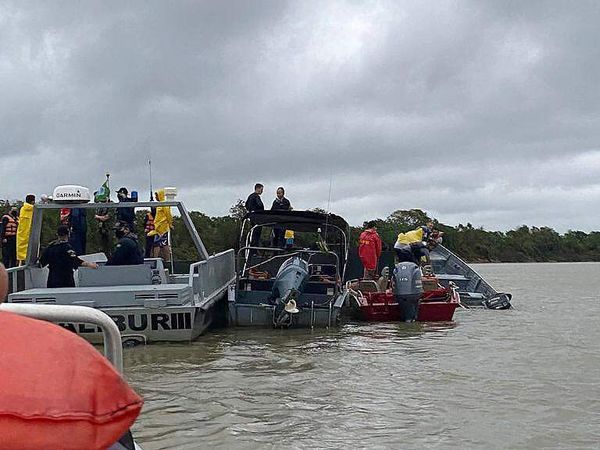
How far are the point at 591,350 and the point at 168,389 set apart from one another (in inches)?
246

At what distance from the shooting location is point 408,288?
13.6 m

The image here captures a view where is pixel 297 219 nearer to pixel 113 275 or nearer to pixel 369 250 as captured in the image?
pixel 369 250

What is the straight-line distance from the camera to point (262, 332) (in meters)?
12.3

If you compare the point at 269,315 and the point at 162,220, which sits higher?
the point at 162,220

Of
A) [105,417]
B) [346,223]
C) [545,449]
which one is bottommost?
[545,449]

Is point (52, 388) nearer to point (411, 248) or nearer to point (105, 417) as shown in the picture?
point (105, 417)

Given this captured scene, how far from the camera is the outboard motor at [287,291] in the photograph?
12.1 metres

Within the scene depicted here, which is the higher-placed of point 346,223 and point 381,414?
point 346,223

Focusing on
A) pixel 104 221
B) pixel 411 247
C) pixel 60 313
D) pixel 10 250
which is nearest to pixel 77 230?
pixel 104 221

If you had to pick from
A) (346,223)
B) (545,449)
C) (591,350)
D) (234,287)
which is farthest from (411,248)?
(545,449)

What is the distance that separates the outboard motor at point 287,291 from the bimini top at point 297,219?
2.09 metres

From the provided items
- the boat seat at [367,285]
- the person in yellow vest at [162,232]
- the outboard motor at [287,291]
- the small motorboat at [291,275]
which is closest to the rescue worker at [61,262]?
the small motorboat at [291,275]

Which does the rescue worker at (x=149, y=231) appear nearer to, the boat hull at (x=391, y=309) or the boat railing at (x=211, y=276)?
the boat railing at (x=211, y=276)

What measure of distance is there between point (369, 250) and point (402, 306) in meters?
3.18
